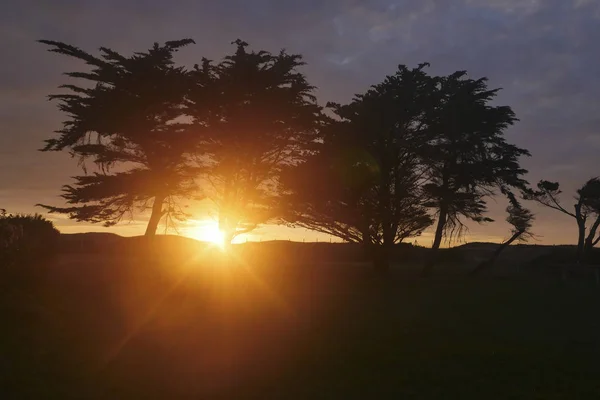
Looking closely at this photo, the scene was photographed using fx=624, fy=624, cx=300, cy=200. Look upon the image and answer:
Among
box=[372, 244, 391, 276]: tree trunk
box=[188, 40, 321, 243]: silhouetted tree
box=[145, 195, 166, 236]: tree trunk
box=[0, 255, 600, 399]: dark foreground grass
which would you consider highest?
box=[188, 40, 321, 243]: silhouetted tree

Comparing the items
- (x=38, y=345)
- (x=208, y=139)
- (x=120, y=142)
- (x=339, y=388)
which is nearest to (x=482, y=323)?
(x=339, y=388)

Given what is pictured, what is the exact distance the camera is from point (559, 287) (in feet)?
101

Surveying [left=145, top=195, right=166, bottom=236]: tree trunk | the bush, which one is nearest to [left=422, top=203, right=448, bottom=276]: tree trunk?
[left=145, top=195, right=166, bottom=236]: tree trunk

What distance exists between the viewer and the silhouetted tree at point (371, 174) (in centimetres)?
3266

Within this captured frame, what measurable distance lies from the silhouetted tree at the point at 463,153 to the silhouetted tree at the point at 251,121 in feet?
22.8

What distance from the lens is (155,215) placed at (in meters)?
36.3

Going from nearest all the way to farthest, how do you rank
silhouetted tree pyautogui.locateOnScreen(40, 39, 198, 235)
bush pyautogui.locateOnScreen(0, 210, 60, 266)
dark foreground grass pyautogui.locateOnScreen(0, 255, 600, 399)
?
dark foreground grass pyautogui.locateOnScreen(0, 255, 600, 399) → bush pyautogui.locateOnScreen(0, 210, 60, 266) → silhouetted tree pyautogui.locateOnScreen(40, 39, 198, 235)

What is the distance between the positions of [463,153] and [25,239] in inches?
1010

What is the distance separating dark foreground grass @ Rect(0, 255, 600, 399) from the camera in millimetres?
10430

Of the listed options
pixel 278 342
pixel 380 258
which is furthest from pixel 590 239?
pixel 278 342

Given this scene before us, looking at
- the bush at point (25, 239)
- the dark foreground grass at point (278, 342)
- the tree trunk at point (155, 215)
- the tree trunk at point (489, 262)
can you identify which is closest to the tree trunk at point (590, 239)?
the tree trunk at point (489, 262)

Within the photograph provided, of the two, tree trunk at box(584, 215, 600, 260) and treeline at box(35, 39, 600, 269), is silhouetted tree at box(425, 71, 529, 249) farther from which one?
tree trunk at box(584, 215, 600, 260)

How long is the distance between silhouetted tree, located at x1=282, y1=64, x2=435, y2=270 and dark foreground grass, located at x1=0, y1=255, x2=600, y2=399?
8.73 meters

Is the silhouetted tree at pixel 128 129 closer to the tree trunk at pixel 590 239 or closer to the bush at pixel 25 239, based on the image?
the bush at pixel 25 239
